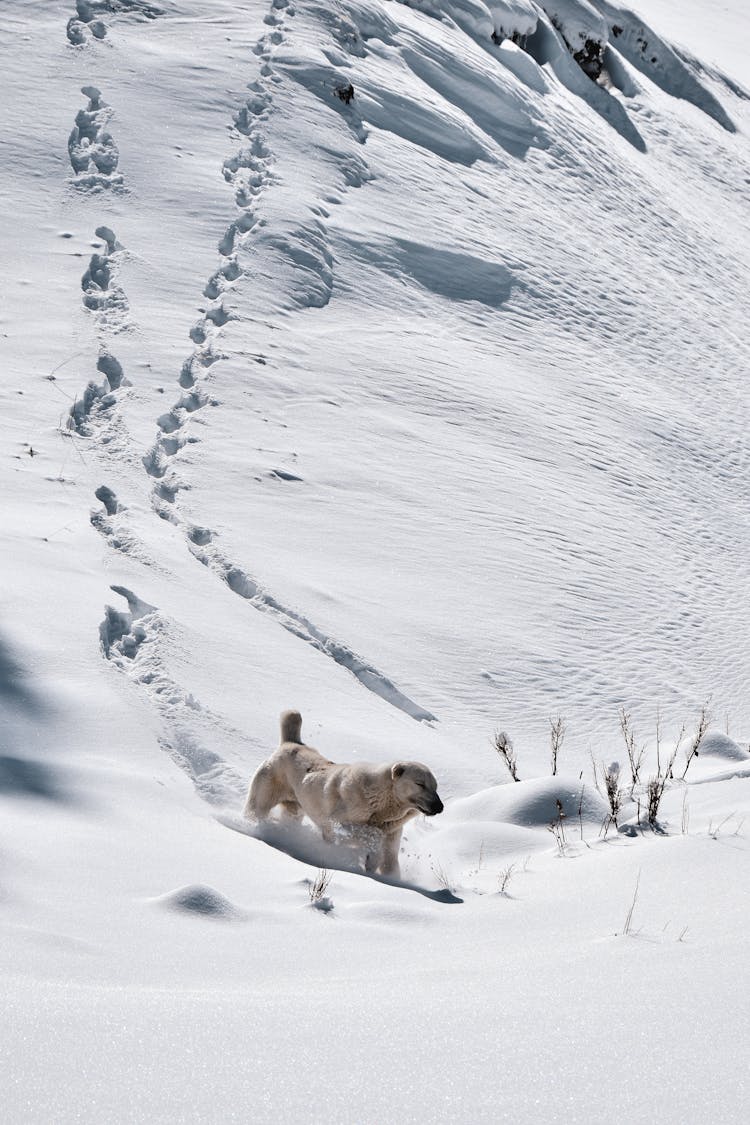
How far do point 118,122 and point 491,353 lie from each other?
596cm

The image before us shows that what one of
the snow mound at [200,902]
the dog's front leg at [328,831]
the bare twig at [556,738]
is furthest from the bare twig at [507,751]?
the snow mound at [200,902]

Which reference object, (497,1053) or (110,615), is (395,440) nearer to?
(110,615)

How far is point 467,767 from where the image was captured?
633 cm

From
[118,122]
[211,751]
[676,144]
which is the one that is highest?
[676,144]

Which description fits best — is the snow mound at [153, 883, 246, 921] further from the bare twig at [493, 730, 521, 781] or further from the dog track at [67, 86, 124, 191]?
the dog track at [67, 86, 124, 191]

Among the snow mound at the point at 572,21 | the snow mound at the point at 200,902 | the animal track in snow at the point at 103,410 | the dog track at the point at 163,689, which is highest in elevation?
the snow mound at the point at 572,21

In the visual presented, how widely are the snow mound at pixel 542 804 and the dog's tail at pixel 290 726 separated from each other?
91 centimetres

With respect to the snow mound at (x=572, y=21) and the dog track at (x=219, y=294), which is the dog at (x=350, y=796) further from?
the snow mound at (x=572, y=21)

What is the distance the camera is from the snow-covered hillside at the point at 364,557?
2355 millimetres

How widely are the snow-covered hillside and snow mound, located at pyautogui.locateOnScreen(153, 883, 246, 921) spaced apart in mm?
15

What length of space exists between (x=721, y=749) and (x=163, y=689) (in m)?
3.24

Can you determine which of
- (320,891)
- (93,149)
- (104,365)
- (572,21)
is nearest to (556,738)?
(320,891)

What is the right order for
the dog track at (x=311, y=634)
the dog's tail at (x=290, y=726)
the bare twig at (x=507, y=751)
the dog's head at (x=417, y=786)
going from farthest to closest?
the dog track at (x=311, y=634), the bare twig at (x=507, y=751), the dog's tail at (x=290, y=726), the dog's head at (x=417, y=786)

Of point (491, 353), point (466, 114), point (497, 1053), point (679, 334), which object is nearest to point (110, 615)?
point (497, 1053)
